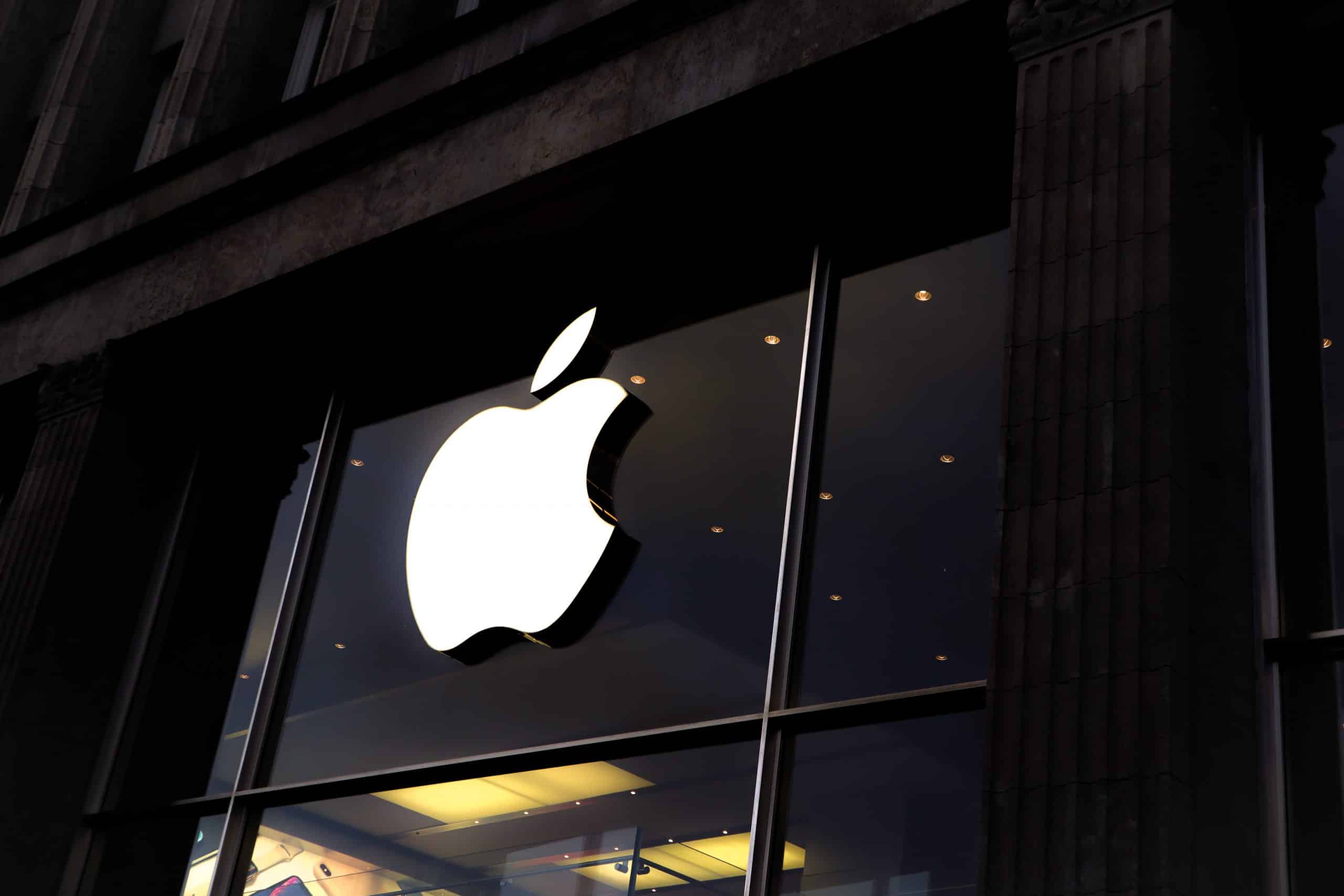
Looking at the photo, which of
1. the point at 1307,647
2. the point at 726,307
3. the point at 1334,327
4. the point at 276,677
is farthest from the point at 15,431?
the point at 1307,647

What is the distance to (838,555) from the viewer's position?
27.6ft

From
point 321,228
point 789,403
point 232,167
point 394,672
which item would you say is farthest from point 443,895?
point 232,167

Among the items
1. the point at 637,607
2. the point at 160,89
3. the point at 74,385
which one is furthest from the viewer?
the point at 160,89

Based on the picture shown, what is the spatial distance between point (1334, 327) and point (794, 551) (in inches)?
115

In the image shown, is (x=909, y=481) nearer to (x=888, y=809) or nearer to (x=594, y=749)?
(x=888, y=809)

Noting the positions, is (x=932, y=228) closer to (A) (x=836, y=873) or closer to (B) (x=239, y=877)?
(A) (x=836, y=873)

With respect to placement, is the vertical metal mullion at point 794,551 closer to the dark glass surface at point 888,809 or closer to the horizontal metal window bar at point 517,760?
the dark glass surface at point 888,809

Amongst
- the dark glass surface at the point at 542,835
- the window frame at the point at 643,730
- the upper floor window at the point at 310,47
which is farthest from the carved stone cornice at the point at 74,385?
the dark glass surface at the point at 542,835

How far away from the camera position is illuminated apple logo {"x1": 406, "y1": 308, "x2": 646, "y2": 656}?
9500mm

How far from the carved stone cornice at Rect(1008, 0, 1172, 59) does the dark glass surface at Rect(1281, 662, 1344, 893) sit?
313 centimetres

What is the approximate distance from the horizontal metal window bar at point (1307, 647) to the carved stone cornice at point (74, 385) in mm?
8924

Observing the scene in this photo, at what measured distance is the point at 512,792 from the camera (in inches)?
355

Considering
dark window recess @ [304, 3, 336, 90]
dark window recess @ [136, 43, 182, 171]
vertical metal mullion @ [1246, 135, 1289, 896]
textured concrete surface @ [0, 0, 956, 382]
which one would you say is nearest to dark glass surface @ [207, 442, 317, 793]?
textured concrete surface @ [0, 0, 956, 382]

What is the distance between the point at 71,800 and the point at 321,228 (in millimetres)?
4427
